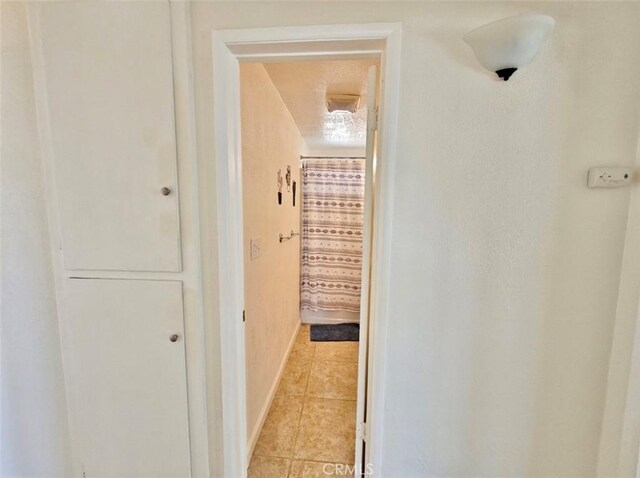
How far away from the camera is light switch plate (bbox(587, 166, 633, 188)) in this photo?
2.92 feet

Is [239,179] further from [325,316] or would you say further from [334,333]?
[325,316]

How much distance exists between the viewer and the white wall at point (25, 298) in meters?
0.99

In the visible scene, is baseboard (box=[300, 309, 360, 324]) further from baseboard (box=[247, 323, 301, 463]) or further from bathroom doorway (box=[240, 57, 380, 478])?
baseboard (box=[247, 323, 301, 463])

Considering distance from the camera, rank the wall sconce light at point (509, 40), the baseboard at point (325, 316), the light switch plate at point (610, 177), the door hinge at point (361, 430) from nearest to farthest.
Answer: the wall sconce light at point (509, 40)
the light switch plate at point (610, 177)
the door hinge at point (361, 430)
the baseboard at point (325, 316)

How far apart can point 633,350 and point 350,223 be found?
2421mm

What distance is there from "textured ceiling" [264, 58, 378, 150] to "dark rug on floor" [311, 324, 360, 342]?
214 centimetres

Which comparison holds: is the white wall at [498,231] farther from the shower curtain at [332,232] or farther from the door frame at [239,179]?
the shower curtain at [332,232]

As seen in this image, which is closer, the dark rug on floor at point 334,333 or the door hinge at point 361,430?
the door hinge at point 361,430

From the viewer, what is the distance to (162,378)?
1122mm

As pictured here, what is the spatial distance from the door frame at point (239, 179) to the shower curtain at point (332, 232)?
205 cm

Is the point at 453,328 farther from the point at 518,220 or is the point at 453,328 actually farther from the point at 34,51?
the point at 34,51

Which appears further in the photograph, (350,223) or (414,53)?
(350,223)

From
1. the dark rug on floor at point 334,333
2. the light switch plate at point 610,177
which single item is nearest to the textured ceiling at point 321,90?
the light switch plate at point 610,177

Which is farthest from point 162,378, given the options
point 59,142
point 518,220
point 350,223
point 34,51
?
point 350,223
